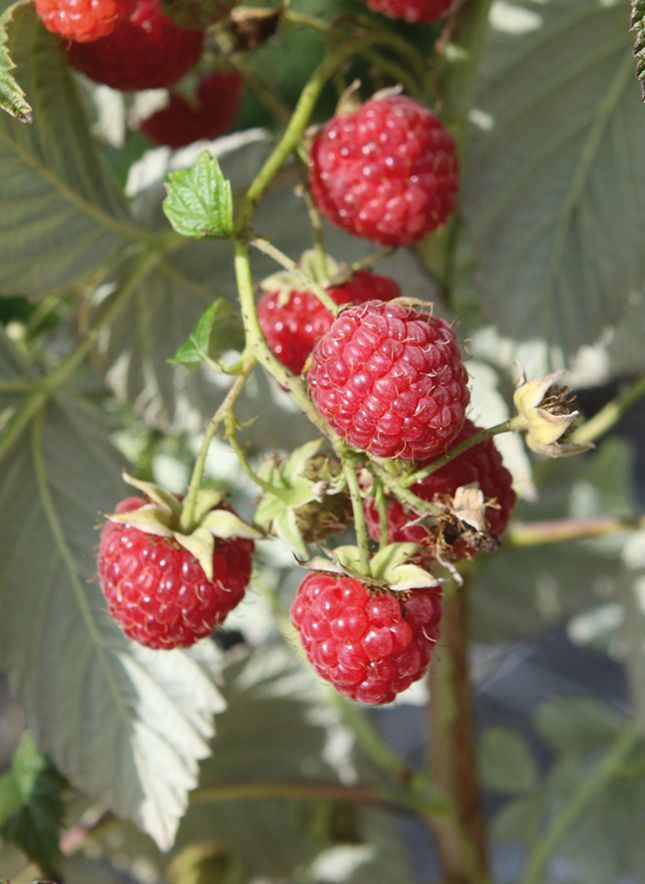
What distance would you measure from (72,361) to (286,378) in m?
0.26

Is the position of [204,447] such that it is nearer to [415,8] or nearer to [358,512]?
[358,512]

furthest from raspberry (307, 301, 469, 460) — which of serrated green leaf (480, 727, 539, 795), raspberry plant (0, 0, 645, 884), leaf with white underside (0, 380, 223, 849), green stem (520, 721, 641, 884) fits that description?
serrated green leaf (480, 727, 539, 795)

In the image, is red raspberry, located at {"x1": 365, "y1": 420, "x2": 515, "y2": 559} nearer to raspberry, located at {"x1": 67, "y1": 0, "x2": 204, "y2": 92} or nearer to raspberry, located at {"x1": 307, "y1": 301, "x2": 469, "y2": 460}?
raspberry, located at {"x1": 307, "y1": 301, "x2": 469, "y2": 460}

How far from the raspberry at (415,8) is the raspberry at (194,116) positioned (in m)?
0.19

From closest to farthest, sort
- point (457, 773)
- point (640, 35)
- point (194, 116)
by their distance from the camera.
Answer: point (640, 35), point (194, 116), point (457, 773)

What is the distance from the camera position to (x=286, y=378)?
15.6 inches

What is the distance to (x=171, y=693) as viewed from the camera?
58 centimetres

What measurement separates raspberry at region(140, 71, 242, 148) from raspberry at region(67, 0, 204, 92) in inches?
6.2

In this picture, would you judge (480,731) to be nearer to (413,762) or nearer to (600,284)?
(413,762)

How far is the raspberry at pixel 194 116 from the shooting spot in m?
0.68

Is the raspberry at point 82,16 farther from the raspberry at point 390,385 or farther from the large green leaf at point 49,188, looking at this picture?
the raspberry at point 390,385

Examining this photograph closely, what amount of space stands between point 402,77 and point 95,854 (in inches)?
29.8

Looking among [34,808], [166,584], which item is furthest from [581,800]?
[166,584]

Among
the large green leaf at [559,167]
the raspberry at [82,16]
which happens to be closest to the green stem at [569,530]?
the large green leaf at [559,167]
